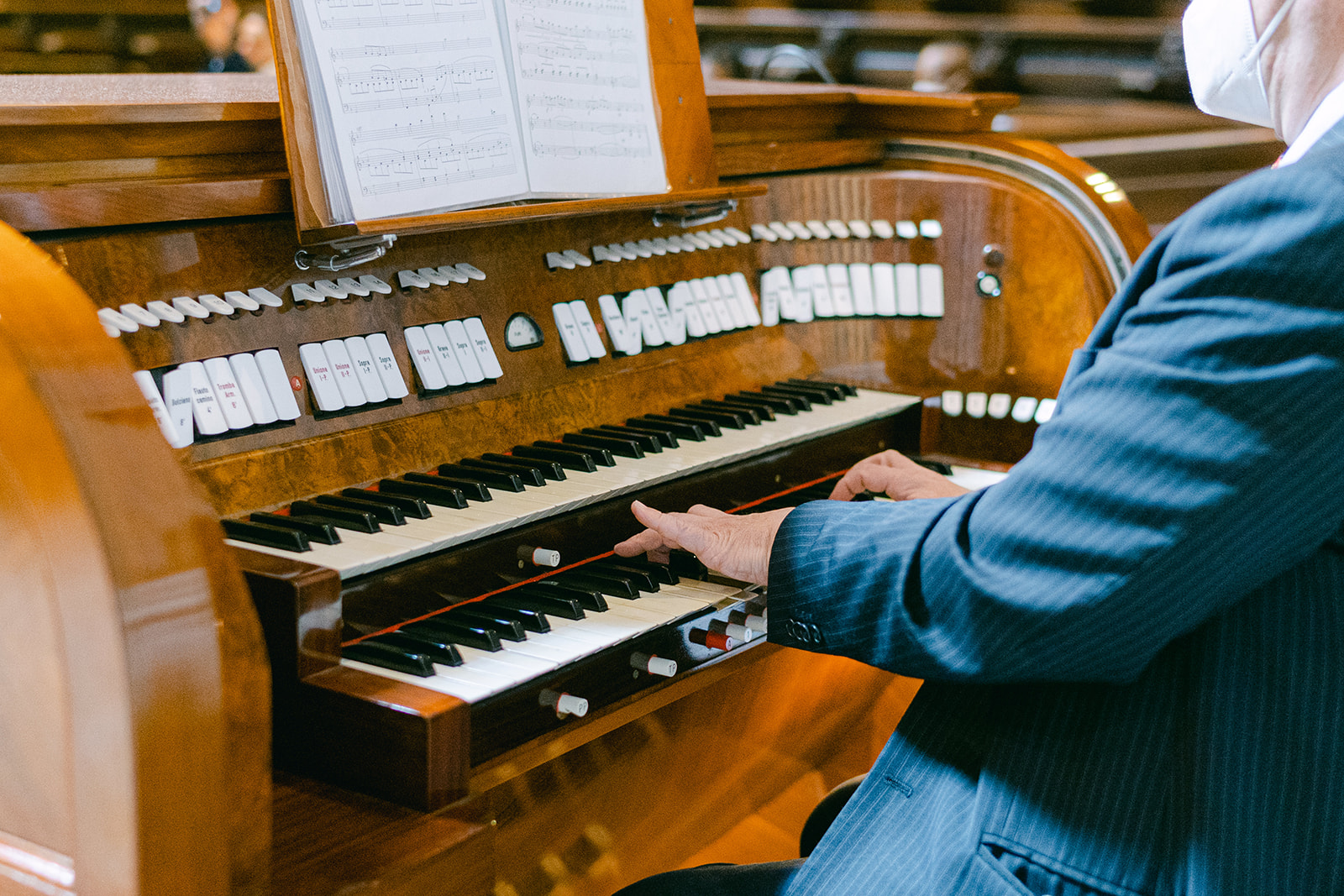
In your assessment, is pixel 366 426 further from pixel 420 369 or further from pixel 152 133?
pixel 152 133

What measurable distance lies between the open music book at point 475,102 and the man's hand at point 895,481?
0.56 meters

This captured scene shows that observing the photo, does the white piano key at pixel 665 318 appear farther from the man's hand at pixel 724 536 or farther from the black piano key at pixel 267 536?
the black piano key at pixel 267 536

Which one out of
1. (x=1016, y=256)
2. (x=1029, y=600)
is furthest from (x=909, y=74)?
(x=1029, y=600)

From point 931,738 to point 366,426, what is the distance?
2.67ft

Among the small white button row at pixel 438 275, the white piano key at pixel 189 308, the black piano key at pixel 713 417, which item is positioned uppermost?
the small white button row at pixel 438 275

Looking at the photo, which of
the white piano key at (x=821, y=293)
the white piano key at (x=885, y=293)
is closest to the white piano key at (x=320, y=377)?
the white piano key at (x=821, y=293)

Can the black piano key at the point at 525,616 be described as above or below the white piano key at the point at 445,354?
below

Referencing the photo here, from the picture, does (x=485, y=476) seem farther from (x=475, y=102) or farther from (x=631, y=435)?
(x=475, y=102)

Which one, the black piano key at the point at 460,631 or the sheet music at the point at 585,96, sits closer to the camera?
the black piano key at the point at 460,631

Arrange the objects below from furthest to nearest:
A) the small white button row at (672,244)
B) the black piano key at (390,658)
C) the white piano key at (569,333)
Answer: the small white button row at (672,244) → the white piano key at (569,333) → the black piano key at (390,658)

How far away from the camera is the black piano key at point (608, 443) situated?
1.73 metres

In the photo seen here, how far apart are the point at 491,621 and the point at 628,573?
0.21 meters

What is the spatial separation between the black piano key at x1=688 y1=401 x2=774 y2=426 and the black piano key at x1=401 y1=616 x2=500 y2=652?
74 centimetres

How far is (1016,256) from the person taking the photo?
2.26 metres
